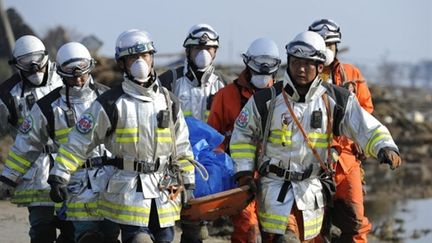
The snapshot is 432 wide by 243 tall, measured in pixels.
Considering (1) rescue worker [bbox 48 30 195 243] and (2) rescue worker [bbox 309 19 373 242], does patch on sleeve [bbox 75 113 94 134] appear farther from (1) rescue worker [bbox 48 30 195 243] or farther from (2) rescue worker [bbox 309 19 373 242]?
(2) rescue worker [bbox 309 19 373 242]

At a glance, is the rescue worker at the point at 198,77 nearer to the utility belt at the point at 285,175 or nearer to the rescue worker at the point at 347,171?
the rescue worker at the point at 347,171

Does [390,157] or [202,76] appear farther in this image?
[202,76]

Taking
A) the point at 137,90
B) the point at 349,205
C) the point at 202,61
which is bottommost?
the point at 349,205

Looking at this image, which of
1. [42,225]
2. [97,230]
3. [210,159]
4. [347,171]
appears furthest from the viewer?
[347,171]

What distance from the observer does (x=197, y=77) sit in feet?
33.1

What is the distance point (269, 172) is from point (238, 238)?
1452mm

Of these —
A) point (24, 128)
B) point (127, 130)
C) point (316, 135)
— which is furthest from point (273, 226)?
point (24, 128)

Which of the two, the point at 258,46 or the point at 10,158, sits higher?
the point at 258,46

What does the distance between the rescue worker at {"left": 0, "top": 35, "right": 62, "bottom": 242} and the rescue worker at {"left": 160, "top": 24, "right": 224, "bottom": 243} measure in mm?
1372

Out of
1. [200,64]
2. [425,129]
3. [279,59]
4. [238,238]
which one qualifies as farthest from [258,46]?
[425,129]

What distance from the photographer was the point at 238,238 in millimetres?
8867

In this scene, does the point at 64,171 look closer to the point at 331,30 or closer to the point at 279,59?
the point at 279,59

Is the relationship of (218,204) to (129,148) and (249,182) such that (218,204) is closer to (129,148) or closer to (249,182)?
(249,182)

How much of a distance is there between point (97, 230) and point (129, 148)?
1048 mm
